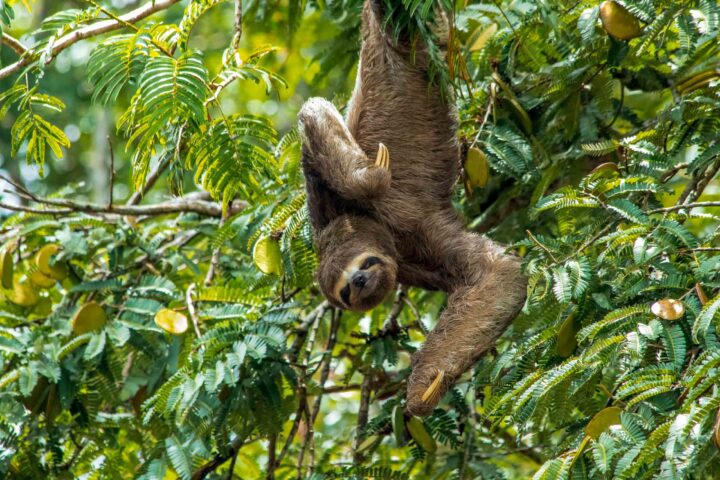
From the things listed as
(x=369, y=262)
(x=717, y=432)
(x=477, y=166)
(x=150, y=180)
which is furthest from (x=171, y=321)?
(x=717, y=432)

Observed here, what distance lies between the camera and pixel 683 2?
4270 mm

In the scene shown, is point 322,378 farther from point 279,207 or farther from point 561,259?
point 561,259

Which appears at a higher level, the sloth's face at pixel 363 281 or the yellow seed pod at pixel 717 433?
the yellow seed pod at pixel 717 433

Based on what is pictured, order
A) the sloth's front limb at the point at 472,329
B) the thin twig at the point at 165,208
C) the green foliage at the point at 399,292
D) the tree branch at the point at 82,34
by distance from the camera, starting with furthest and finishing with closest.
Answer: the thin twig at the point at 165,208, the sloth's front limb at the point at 472,329, the tree branch at the point at 82,34, the green foliage at the point at 399,292

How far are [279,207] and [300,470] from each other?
1554 mm

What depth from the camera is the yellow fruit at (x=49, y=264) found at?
224 inches

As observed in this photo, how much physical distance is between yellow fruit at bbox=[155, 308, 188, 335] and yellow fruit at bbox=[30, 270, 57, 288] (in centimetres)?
116

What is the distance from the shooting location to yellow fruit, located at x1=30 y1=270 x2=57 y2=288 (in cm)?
575

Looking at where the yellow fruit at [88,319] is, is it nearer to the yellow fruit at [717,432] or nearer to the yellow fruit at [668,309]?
the yellow fruit at [668,309]

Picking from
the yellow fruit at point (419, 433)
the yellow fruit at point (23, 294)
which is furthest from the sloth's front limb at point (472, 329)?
the yellow fruit at point (23, 294)

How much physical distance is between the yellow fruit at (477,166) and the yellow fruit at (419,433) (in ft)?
4.36

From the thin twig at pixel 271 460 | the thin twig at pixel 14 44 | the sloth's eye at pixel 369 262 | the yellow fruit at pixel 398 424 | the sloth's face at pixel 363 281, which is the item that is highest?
the thin twig at pixel 14 44

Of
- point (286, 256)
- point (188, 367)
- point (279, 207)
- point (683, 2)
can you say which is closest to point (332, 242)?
point (286, 256)

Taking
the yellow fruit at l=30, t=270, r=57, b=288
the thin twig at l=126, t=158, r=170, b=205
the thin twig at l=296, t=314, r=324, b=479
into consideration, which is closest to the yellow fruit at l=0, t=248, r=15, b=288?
the yellow fruit at l=30, t=270, r=57, b=288
